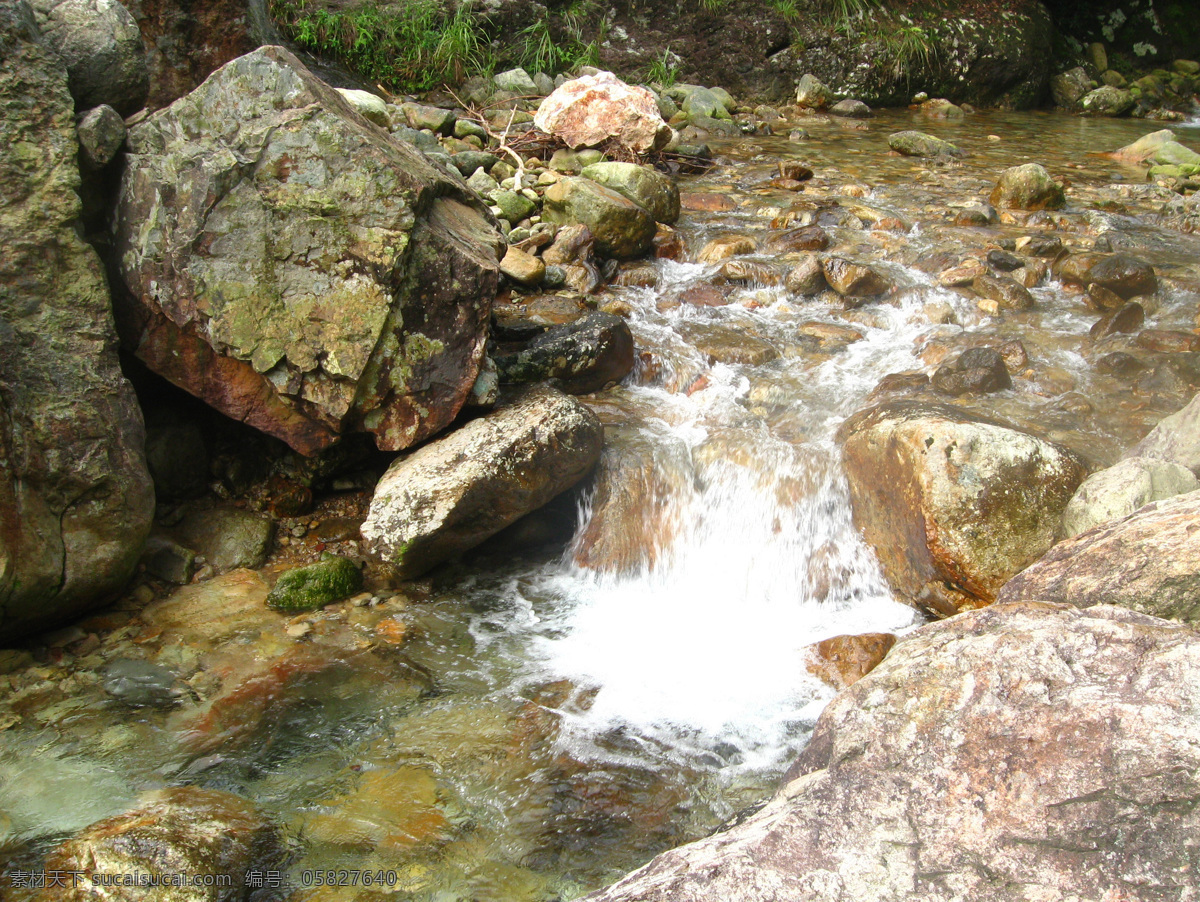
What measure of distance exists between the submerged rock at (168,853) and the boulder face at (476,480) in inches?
59.2

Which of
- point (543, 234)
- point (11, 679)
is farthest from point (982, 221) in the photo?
point (11, 679)

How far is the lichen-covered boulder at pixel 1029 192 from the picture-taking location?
7516mm

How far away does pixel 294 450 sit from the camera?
4.30 metres

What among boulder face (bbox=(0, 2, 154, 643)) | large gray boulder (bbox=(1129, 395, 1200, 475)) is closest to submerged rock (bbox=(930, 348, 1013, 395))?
large gray boulder (bbox=(1129, 395, 1200, 475))

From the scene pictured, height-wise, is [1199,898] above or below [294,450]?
above

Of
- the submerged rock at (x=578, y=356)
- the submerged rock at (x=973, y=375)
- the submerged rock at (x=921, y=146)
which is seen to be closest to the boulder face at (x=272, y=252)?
the submerged rock at (x=578, y=356)

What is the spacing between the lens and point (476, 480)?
13.0ft

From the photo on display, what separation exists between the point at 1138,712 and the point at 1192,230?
23.5 feet

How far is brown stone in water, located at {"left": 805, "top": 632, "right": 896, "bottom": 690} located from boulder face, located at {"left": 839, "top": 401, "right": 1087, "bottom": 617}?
0.41 metres

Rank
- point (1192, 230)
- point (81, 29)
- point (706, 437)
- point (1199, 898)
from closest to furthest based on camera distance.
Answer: point (1199, 898) → point (81, 29) → point (706, 437) → point (1192, 230)

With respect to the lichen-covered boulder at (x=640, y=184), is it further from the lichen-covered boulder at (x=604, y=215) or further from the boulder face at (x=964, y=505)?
the boulder face at (x=964, y=505)

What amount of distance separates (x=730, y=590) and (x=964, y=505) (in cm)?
124

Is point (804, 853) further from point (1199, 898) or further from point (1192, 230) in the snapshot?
point (1192, 230)

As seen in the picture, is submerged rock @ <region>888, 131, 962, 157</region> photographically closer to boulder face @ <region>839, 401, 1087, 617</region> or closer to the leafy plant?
the leafy plant
